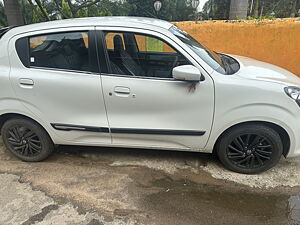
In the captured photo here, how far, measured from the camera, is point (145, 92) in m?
2.44

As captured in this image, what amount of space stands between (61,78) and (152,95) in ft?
3.33

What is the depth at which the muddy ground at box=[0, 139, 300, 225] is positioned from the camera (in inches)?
86.0

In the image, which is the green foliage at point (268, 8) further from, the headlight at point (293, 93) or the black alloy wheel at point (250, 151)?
the black alloy wheel at point (250, 151)

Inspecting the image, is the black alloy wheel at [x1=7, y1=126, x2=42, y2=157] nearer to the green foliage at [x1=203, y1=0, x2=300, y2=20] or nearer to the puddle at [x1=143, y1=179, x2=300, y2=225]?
the puddle at [x1=143, y1=179, x2=300, y2=225]

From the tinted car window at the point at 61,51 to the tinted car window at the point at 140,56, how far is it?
286mm

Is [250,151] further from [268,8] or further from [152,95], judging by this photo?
[268,8]

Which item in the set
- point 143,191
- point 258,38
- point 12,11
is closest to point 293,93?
point 143,191

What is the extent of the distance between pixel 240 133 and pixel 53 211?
2.05m

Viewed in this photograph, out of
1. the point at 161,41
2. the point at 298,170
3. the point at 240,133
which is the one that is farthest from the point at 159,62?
the point at 298,170

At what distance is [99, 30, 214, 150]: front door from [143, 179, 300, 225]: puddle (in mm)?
498

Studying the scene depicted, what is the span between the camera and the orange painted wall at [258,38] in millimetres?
5098

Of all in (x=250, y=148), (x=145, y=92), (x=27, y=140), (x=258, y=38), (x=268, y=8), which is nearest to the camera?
(x=145, y=92)

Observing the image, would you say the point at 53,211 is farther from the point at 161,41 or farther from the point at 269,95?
the point at 269,95

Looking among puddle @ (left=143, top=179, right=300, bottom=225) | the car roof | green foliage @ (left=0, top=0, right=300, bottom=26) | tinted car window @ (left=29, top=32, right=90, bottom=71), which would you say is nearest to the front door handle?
tinted car window @ (left=29, top=32, right=90, bottom=71)
